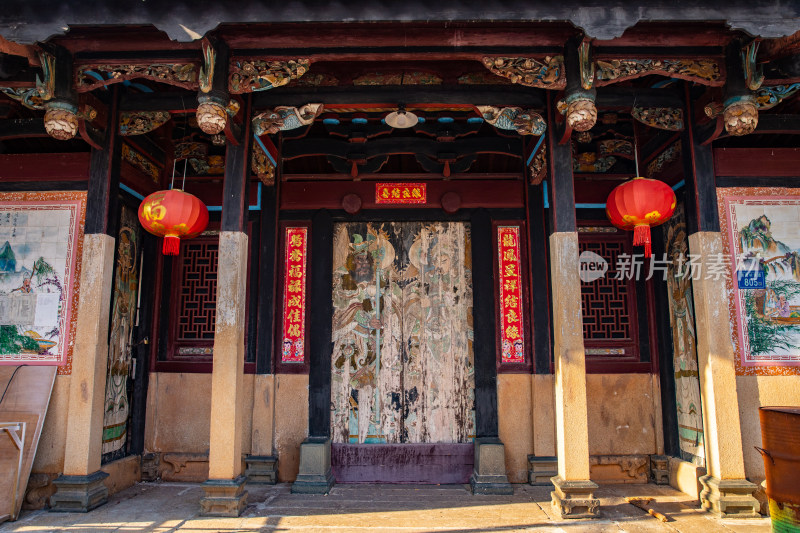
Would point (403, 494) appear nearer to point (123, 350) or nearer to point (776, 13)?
point (123, 350)

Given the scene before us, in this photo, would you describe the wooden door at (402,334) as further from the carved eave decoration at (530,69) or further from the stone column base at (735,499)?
the stone column base at (735,499)

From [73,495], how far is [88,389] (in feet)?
3.17

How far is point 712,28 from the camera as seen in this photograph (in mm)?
4844

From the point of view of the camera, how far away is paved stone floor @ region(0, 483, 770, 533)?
15.4 ft

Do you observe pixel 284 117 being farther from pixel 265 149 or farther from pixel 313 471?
pixel 313 471

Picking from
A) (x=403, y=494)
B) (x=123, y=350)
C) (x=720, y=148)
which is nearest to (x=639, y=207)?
(x=720, y=148)

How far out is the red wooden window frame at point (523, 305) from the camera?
6.59 m

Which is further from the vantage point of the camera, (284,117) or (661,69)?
A: (284,117)

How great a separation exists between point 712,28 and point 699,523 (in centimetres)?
436

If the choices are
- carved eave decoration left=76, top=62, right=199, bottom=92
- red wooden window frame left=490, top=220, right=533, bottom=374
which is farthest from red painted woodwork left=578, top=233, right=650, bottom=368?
carved eave decoration left=76, top=62, right=199, bottom=92

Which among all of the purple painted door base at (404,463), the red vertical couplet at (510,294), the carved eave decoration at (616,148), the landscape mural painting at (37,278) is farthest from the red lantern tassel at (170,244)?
the carved eave decoration at (616,148)

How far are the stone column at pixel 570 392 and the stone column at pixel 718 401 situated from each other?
119 cm

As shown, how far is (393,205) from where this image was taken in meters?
7.05

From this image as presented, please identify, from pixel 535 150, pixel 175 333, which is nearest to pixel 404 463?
pixel 175 333
